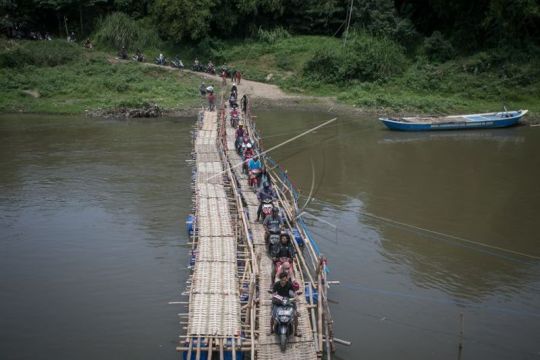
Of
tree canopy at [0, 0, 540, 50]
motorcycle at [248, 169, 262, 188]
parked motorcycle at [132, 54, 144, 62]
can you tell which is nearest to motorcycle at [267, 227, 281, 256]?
motorcycle at [248, 169, 262, 188]

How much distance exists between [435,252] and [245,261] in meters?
5.34

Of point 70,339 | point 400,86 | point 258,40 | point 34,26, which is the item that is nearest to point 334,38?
point 258,40

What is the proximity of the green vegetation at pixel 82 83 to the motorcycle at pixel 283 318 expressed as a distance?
78.5 feet

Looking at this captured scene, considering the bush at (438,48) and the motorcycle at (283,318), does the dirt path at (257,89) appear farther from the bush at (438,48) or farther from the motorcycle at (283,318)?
the motorcycle at (283,318)

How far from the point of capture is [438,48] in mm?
37281

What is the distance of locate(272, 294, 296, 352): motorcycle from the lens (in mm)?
9594

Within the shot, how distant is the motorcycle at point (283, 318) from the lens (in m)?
9.59

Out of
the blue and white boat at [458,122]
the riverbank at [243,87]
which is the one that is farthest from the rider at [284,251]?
the riverbank at [243,87]

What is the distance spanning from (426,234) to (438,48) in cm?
2456

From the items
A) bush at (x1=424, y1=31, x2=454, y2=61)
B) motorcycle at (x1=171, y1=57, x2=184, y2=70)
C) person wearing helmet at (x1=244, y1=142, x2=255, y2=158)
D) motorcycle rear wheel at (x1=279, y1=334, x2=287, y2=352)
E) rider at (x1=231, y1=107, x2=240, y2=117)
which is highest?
bush at (x1=424, y1=31, x2=454, y2=61)

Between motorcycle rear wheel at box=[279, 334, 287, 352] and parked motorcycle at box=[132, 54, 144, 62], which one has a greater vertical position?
parked motorcycle at box=[132, 54, 144, 62]

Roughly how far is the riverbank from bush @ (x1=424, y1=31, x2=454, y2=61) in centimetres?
119

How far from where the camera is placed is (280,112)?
33.1 m

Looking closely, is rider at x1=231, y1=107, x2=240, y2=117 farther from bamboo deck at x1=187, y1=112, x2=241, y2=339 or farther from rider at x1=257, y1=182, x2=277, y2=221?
rider at x1=257, y1=182, x2=277, y2=221
